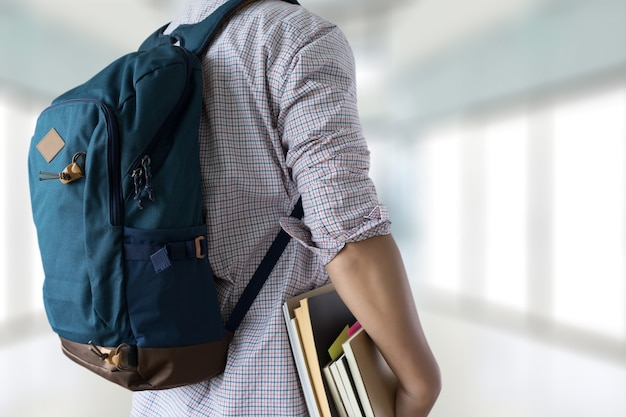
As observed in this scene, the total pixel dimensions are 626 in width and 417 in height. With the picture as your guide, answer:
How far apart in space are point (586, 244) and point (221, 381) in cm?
370

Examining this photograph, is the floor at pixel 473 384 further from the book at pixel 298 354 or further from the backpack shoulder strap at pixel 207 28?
the backpack shoulder strap at pixel 207 28

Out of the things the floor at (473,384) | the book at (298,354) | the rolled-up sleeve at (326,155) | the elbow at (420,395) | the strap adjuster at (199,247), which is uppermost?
the rolled-up sleeve at (326,155)

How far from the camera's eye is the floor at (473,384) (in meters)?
2.12

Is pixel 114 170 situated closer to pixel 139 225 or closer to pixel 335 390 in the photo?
pixel 139 225

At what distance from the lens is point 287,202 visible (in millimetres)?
618

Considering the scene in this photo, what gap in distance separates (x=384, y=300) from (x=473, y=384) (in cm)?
231

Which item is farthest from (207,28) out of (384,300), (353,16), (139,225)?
(353,16)

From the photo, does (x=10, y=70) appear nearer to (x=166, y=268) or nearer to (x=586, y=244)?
(x=166, y=268)

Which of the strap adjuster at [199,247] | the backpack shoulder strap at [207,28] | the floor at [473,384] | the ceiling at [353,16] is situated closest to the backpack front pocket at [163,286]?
the strap adjuster at [199,247]

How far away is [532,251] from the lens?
157 inches

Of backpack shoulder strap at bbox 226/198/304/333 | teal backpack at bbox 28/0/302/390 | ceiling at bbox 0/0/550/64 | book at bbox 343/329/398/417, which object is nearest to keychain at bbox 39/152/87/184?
teal backpack at bbox 28/0/302/390

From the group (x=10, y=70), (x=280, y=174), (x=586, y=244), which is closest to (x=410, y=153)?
(x=586, y=244)

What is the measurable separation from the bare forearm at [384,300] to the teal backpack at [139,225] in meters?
0.18

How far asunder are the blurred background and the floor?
0.01 m
